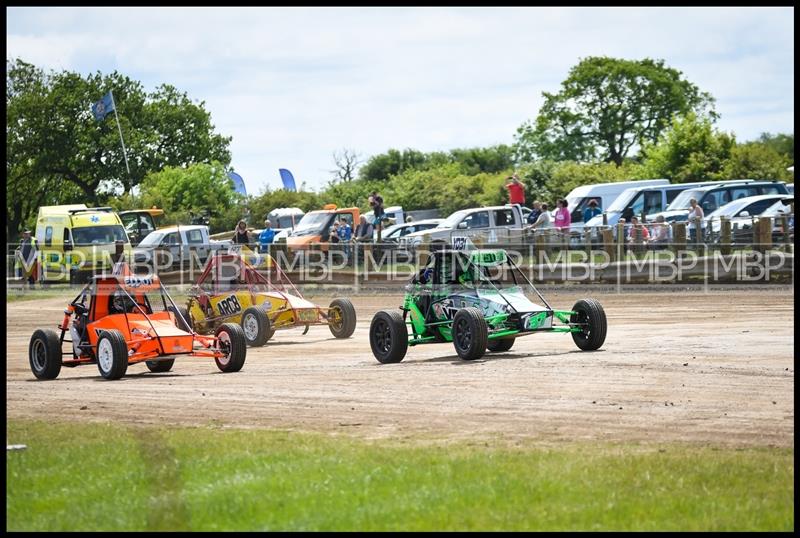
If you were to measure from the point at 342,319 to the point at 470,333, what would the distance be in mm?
4938

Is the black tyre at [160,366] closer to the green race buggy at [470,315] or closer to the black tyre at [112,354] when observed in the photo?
the black tyre at [112,354]

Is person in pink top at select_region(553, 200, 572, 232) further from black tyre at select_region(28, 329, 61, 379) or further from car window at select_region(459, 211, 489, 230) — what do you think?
black tyre at select_region(28, 329, 61, 379)

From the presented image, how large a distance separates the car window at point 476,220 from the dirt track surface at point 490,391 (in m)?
14.2

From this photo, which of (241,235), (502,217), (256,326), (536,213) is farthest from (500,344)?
(502,217)

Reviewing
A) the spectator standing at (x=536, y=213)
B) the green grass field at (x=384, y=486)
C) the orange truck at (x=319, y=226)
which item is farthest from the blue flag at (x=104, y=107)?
the green grass field at (x=384, y=486)

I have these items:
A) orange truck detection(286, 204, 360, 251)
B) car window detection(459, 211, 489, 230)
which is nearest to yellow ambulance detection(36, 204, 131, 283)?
orange truck detection(286, 204, 360, 251)

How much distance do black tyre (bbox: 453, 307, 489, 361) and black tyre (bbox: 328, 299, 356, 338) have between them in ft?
14.7

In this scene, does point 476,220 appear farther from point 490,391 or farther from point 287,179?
point 287,179

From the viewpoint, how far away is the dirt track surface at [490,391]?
428 inches

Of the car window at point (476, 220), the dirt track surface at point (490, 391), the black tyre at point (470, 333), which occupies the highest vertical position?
the car window at point (476, 220)

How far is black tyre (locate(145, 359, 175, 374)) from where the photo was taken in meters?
16.8

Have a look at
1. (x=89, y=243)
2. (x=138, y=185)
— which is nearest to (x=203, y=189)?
(x=138, y=185)

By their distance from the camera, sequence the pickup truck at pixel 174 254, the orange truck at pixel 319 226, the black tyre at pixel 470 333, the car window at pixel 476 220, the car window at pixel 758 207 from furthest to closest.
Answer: the orange truck at pixel 319 226, the pickup truck at pixel 174 254, the car window at pixel 476 220, the car window at pixel 758 207, the black tyre at pixel 470 333

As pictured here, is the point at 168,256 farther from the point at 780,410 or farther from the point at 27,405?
the point at 780,410
